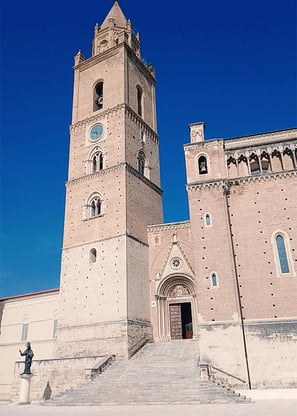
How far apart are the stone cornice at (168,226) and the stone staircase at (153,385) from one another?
8.30 m

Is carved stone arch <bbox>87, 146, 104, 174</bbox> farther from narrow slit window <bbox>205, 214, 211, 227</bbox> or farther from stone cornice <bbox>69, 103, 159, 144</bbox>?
narrow slit window <bbox>205, 214, 211, 227</bbox>

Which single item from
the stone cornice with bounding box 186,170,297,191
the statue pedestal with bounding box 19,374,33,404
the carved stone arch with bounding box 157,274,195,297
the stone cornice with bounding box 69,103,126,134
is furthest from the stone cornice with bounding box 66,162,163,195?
the statue pedestal with bounding box 19,374,33,404

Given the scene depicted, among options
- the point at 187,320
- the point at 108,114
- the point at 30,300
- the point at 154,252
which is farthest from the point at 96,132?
the point at 187,320

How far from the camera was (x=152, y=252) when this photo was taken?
85.6ft

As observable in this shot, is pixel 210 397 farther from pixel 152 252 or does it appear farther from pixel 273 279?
pixel 152 252

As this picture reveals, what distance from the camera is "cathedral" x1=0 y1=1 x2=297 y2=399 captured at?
60.4 ft

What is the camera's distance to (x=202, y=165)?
22625 mm

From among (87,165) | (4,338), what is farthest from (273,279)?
(4,338)

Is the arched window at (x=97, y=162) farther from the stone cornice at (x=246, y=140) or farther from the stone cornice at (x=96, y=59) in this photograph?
the stone cornice at (x=96, y=59)

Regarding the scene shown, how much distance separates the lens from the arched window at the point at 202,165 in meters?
22.3

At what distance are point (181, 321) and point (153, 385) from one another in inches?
354

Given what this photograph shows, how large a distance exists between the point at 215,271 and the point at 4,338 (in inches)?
837

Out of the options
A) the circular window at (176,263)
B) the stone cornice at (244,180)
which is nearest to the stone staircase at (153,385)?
the circular window at (176,263)

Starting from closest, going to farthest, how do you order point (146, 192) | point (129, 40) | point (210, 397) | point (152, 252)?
point (210, 397) → point (152, 252) → point (146, 192) → point (129, 40)
